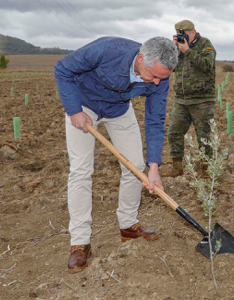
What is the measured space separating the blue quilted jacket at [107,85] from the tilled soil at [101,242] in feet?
2.55

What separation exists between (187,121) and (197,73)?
0.63 m

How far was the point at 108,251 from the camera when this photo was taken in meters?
2.78

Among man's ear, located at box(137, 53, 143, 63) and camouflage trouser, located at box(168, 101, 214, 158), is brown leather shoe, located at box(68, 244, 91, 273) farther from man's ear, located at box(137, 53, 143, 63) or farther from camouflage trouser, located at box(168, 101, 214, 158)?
camouflage trouser, located at box(168, 101, 214, 158)

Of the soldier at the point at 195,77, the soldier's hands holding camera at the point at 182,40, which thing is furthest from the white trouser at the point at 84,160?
the soldier's hands holding camera at the point at 182,40

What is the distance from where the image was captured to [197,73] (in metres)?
4.13

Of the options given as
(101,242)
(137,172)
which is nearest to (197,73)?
(137,172)

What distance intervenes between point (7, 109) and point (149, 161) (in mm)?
8089

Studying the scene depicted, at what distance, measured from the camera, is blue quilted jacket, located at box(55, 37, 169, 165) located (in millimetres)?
2395

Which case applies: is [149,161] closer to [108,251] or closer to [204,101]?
[108,251]

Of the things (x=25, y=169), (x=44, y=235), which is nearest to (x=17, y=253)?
(x=44, y=235)

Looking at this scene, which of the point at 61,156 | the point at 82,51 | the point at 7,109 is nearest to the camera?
the point at 82,51

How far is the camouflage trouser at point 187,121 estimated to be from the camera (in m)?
4.13

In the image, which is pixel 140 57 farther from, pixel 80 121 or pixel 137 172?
pixel 137 172

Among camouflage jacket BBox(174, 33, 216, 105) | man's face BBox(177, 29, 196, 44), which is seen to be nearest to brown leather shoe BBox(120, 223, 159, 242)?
camouflage jacket BBox(174, 33, 216, 105)
